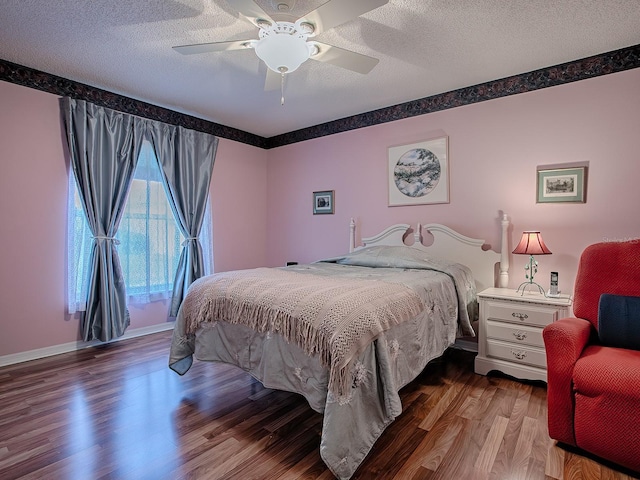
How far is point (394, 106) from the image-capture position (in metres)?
3.71

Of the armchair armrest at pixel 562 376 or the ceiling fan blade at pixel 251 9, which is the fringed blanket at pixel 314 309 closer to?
the armchair armrest at pixel 562 376

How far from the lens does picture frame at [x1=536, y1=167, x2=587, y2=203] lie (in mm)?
2699

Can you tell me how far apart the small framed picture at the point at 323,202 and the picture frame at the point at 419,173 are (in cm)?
83

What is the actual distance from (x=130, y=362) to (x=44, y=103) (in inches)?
95.7

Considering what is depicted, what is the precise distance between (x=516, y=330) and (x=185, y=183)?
12.0 feet

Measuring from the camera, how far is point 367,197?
13.0 feet

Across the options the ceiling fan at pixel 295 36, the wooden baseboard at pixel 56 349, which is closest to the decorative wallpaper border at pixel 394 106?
the ceiling fan at pixel 295 36

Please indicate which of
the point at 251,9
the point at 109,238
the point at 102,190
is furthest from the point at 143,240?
the point at 251,9

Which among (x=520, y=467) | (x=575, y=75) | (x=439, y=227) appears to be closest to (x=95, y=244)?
(x=439, y=227)

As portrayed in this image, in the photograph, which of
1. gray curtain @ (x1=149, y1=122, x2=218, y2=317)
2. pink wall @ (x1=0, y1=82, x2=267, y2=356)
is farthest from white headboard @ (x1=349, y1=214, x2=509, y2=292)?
pink wall @ (x1=0, y1=82, x2=267, y2=356)

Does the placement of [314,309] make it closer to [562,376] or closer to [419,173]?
[562,376]

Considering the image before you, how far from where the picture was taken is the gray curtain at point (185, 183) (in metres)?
3.83

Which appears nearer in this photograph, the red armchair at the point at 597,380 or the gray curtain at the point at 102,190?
the red armchair at the point at 597,380

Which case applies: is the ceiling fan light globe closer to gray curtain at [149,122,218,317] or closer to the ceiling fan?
the ceiling fan
